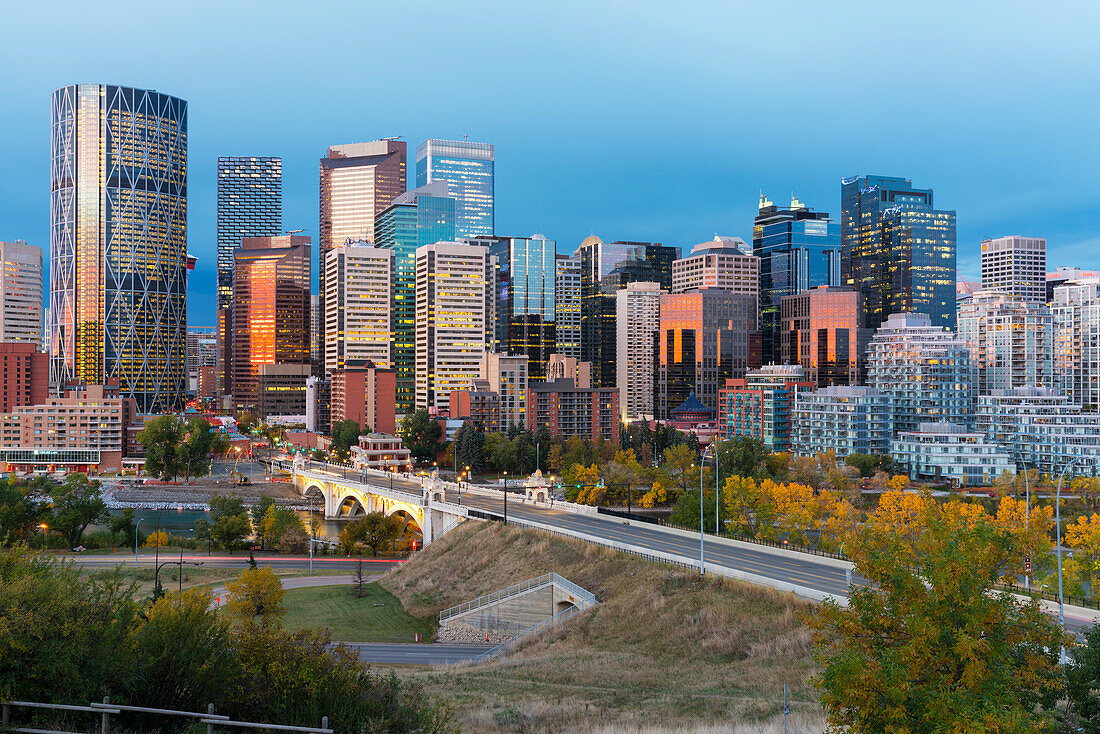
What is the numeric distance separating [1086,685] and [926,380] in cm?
14863

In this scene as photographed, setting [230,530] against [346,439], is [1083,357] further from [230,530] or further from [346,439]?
[230,530]

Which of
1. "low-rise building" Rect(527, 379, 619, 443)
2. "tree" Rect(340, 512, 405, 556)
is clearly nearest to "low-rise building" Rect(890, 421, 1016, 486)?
"low-rise building" Rect(527, 379, 619, 443)

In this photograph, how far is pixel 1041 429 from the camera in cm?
→ 13975

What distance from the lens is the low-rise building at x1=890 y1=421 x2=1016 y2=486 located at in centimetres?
13212

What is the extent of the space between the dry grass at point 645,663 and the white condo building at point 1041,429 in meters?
102

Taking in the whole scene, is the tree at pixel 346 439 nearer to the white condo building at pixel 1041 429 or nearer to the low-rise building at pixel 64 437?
the low-rise building at pixel 64 437

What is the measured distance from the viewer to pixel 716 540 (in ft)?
217

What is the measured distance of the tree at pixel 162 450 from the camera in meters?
165

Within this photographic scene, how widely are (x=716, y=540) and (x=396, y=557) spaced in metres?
44.3

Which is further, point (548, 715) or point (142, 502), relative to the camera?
point (142, 502)

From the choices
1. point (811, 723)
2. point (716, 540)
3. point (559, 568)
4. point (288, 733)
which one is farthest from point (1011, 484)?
point (288, 733)

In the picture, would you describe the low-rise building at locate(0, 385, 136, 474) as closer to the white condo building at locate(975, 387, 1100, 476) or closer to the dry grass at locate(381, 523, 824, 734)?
the dry grass at locate(381, 523, 824, 734)

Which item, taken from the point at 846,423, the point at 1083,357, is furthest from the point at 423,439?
the point at 1083,357

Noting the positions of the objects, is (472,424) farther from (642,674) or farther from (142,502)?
(642,674)
